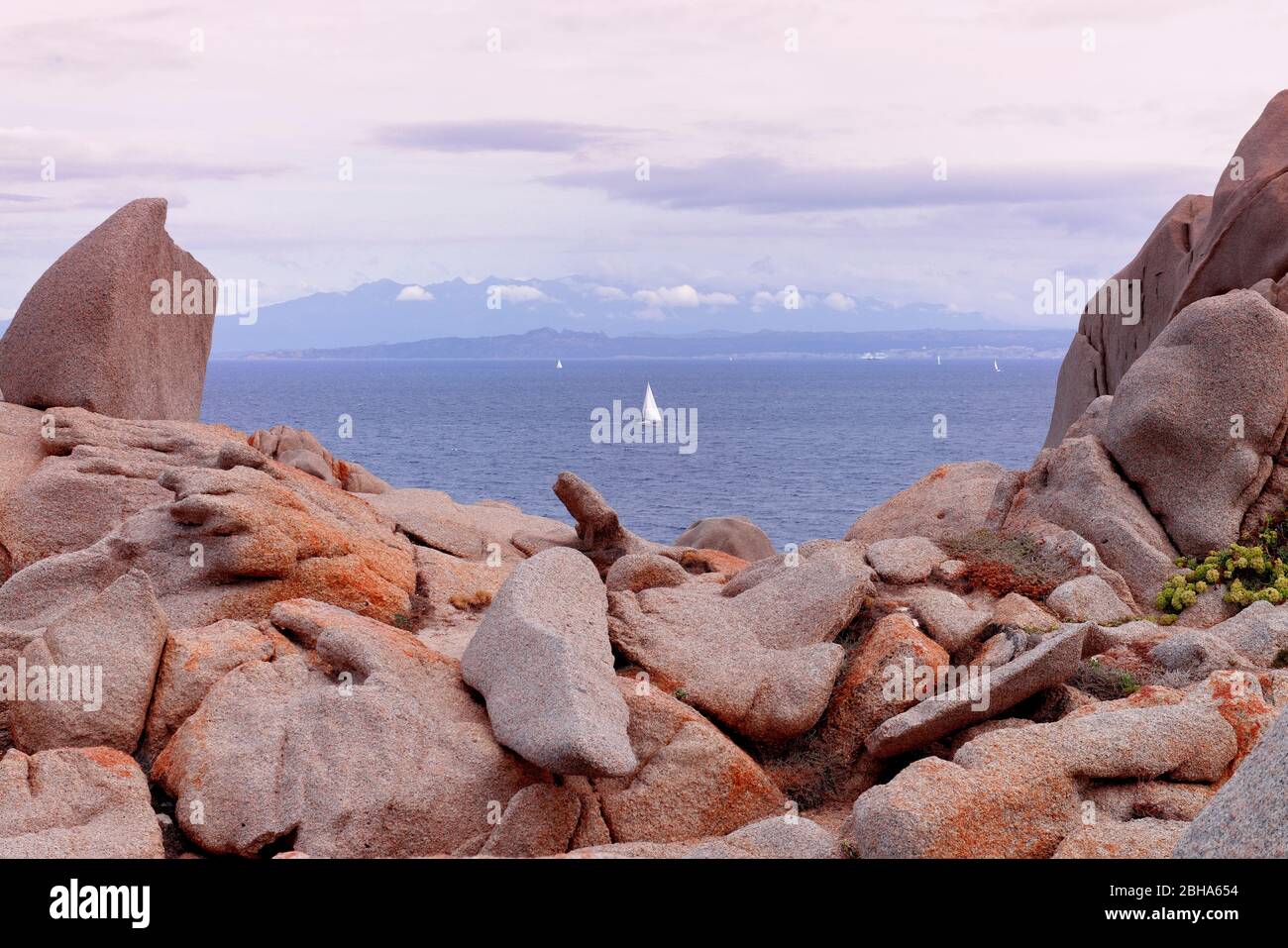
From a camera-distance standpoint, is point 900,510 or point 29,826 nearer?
point 29,826

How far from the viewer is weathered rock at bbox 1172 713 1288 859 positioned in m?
7.27

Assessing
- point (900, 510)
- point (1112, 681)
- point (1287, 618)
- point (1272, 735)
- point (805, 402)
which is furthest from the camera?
point (805, 402)

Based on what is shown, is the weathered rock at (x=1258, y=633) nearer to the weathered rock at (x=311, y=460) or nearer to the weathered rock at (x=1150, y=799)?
the weathered rock at (x=1150, y=799)

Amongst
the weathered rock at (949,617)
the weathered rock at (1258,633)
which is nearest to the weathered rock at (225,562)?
the weathered rock at (949,617)

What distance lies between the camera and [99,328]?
22.6 m

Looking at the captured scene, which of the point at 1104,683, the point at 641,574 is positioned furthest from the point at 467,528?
the point at 1104,683

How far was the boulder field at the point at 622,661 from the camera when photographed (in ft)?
36.5

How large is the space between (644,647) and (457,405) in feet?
543

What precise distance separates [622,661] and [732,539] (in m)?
17.0

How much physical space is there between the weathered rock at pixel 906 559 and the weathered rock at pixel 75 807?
1032cm

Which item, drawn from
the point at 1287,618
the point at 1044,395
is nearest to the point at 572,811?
the point at 1287,618

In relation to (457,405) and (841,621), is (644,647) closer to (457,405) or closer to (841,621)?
(841,621)

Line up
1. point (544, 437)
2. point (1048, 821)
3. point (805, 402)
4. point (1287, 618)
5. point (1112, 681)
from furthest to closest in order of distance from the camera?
point (805, 402) → point (544, 437) → point (1287, 618) → point (1112, 681) → point (1048, 821)
